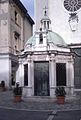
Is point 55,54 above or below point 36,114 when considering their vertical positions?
above

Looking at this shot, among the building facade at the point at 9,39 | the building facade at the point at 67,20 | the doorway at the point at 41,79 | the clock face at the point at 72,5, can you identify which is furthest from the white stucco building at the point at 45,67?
the building facade at the point at 9,39

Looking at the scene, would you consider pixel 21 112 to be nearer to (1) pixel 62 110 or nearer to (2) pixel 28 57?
(1) pixel 62 110

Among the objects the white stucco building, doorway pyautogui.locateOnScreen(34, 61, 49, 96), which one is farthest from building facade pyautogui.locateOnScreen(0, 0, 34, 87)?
doorway pyautogui.locateOnScreen(34, 61, 49, 96)

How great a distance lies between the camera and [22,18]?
5038 centimetres

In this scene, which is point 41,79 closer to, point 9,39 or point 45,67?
point 45,67

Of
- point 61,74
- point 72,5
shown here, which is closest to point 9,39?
point 72,5

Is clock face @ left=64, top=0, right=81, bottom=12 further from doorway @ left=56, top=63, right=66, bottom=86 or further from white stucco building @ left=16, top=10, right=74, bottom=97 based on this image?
doorway @ left=56, top=63, right=66, bottom=86

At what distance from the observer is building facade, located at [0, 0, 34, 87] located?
135ft

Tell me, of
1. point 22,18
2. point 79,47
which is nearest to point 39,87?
point 79,47

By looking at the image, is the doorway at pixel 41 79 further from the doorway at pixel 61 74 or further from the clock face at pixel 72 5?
the clock face at pixel 72 5

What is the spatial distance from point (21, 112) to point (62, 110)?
2579 millimetres

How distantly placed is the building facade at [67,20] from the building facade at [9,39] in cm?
658

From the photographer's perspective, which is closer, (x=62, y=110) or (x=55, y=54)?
(x=62, y=110)

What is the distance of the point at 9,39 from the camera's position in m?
41.8
